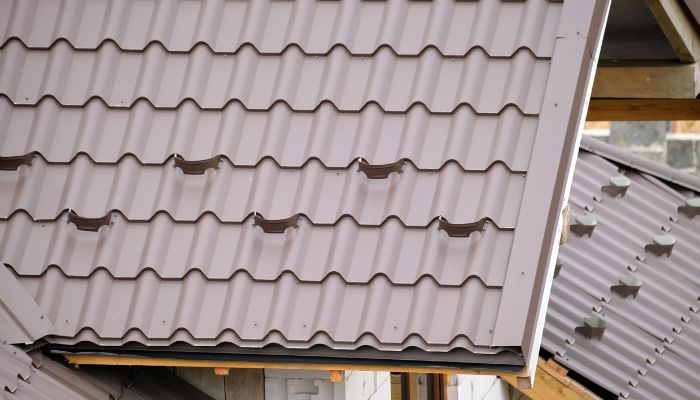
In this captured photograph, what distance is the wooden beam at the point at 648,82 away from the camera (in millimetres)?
7891

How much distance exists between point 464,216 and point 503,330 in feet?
1.70

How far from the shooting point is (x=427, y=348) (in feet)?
16.3

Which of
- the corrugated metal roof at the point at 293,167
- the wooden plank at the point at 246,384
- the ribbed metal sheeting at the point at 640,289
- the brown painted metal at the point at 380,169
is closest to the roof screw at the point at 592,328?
the ribbed metal sheeting at the point at 640,289

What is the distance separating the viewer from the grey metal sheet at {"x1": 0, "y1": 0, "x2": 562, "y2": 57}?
5480 millimetres

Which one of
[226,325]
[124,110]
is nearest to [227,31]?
[124,110]

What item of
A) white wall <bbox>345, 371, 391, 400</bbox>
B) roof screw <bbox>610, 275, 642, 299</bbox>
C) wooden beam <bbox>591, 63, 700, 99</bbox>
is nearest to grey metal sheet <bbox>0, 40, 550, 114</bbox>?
white wall <bbox>345, 371, 391, 400</bbox>

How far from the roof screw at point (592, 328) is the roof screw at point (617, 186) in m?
1.84

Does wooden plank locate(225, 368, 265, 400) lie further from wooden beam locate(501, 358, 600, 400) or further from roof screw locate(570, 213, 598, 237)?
roof screw locate(570, 213, 598, 237)

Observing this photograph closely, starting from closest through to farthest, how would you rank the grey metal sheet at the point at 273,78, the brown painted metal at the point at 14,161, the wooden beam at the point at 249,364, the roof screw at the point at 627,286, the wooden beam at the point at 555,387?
the wooden beam at the point at 249,364 → the grey metal sheet at the point at 273,78 → the brown painted metal at the point at 14,161 → the wooden beam at the point at 555,387 → the roof screw at the point at 627,286

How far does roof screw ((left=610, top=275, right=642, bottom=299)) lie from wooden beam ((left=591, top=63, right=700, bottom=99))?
1369 millimetres

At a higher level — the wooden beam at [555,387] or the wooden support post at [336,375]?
the wooden beam at [555,387]

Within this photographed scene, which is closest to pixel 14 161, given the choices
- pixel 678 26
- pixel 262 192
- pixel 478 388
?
pixel 262 192

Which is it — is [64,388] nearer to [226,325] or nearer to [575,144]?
[226,325]

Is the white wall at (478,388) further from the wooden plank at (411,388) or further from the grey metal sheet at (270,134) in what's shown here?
the grey metal sheet at (270,134)
